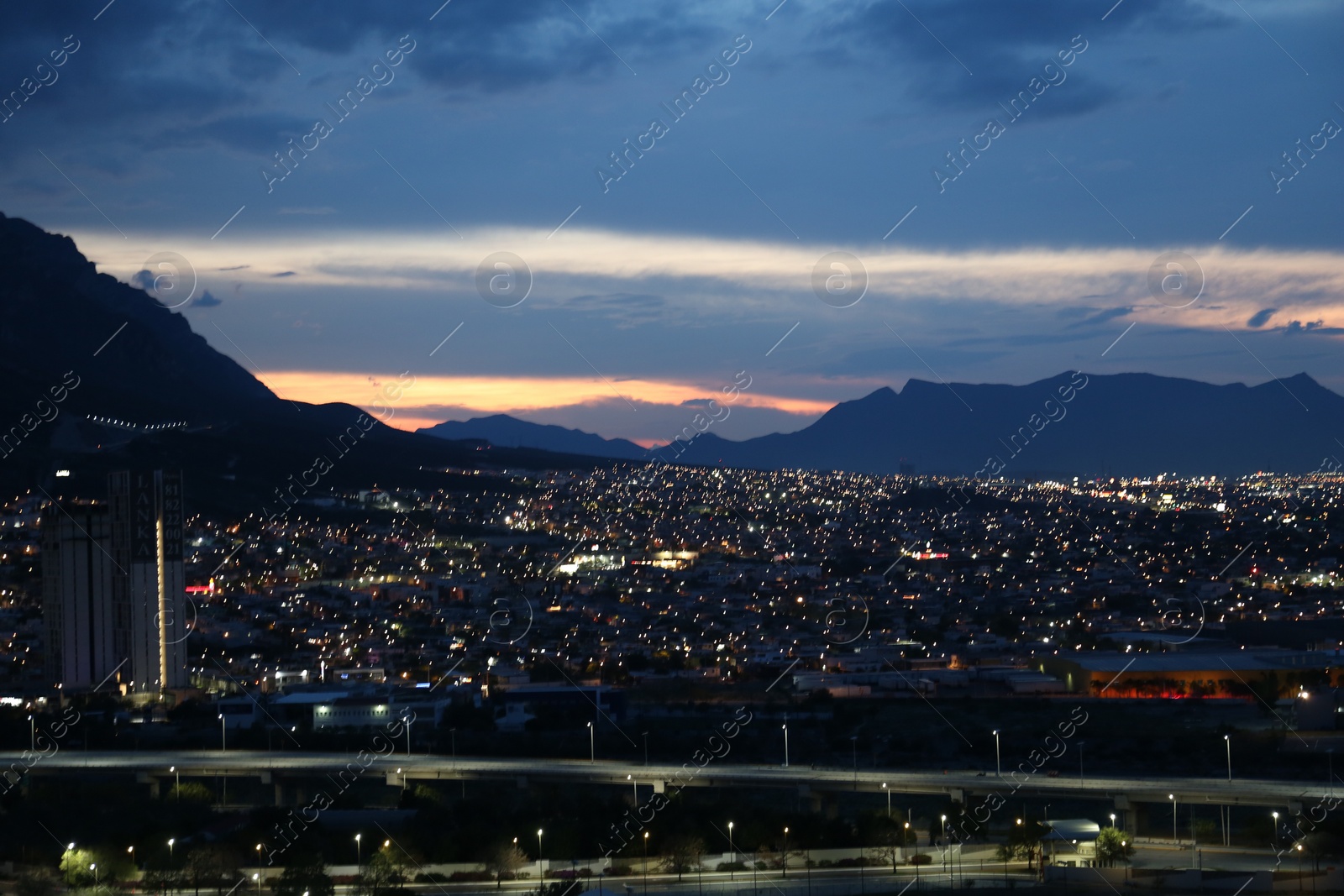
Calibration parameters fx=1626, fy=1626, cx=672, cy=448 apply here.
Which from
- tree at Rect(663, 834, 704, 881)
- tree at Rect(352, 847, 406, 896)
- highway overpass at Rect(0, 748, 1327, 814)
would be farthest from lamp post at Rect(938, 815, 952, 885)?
tree at Rect(352, 847, 406, 896)

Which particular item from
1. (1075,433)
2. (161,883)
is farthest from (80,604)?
(1075,433)

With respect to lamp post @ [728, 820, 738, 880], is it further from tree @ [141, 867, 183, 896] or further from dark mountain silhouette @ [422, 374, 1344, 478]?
dark mountain silhouette @ [422, 374, 1344, 478]

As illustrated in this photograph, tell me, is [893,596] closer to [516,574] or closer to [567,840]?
[516,574]

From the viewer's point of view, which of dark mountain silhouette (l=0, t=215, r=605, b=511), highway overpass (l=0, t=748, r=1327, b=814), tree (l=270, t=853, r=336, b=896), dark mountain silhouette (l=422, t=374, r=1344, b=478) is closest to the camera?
tree (l=270, t=853, r=336, b=896)

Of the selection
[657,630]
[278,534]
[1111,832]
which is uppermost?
[278,534]

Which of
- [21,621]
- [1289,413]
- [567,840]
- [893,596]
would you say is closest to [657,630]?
[893,596]

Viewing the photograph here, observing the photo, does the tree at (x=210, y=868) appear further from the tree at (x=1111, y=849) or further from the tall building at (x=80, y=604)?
the tall building at (x=80, y=604)
